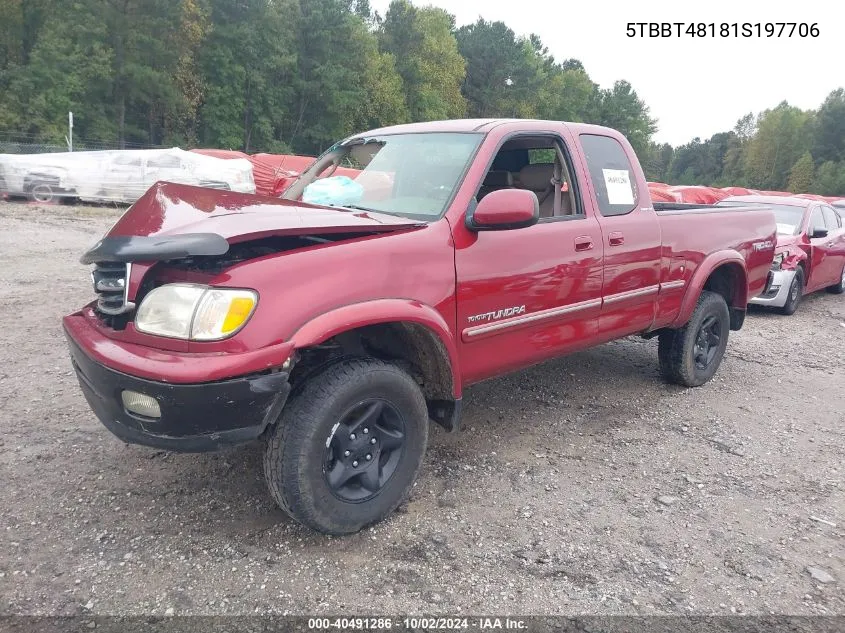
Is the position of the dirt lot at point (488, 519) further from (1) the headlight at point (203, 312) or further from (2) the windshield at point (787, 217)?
(2) the windshield at point (787, 217)

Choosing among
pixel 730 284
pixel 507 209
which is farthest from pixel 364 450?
pixel 730 284

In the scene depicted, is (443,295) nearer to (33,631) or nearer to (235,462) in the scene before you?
(235,462)

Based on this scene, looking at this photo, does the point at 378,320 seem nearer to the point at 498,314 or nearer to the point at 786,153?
the point at 498,314

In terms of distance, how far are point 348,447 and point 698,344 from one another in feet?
11.7

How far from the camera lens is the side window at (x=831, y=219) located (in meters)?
9.73

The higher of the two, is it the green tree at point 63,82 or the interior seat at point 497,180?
the green tree at point 63,82

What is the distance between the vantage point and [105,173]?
1670cm

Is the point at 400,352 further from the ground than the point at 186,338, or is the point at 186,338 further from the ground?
the point at 186,338

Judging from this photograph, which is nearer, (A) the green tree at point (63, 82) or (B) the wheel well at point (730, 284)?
(B) the wheel well at point (730, 284)

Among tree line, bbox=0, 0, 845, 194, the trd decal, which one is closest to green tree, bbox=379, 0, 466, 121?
tree line, bbox=0, 0, 845, 194

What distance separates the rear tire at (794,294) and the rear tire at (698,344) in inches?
161

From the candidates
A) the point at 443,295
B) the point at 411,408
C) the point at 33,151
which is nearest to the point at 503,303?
the point at 443,295

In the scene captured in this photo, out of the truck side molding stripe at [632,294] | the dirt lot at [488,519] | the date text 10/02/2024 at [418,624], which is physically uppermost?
the truck side molding stripe at [632,294]

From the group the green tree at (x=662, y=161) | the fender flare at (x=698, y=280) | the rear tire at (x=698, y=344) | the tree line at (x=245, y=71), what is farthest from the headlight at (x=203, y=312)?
the green tree at (x=662, y=161)
